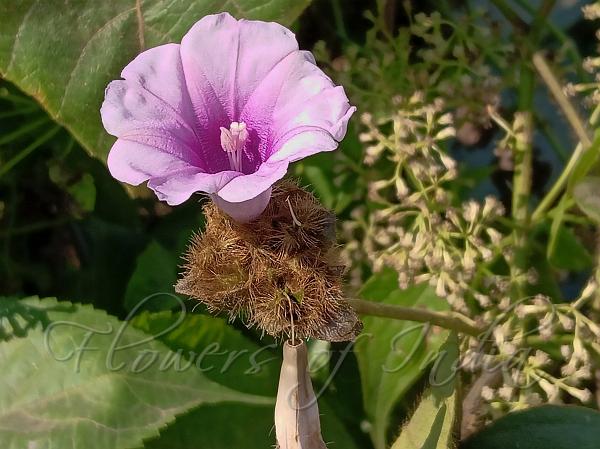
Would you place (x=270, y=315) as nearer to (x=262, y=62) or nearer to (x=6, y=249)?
(x=262, y=62)

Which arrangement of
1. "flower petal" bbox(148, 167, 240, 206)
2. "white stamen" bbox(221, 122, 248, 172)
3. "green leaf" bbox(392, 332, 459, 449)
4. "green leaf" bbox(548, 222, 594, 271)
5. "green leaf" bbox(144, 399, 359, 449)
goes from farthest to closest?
"green leaf" bbox(548, 222, 594, 271)
"green leaf" bbox(144, 399, 359, 449)
"green leaf" bbox(392, 332, 459, 449)
"white stamen" bbox(221, 122, 248, 172)
"flower petal" bbox(148, 167, 240, 206)

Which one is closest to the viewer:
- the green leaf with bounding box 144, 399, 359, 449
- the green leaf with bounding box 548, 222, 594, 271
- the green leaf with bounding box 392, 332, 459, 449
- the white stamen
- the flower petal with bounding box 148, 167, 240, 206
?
the flower petal with bounding box 148, 167, 240, 206

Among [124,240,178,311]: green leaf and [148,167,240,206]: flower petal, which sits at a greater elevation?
[148,167,240,206]: flower petal

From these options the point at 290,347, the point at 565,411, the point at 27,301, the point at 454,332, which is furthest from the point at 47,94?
the point at 565,411

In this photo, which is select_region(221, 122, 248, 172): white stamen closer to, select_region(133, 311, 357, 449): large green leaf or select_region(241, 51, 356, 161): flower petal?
select_region(241, 51, 356, 161): flower petal

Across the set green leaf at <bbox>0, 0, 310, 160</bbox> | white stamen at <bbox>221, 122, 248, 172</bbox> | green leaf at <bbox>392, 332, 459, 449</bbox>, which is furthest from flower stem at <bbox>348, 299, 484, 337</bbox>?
green leaf at <bbox>0, 0, 310, 160</bbox>

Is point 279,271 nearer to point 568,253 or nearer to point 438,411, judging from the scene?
point 438,411

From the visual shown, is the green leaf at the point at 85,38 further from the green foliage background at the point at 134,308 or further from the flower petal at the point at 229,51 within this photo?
the flower petal at the point at 229,51
